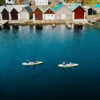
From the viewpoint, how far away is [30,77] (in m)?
40.9

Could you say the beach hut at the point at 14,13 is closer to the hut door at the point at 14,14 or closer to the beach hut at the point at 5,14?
the hut door at the point at 14,14

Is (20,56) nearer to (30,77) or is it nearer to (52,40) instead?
(30,77)

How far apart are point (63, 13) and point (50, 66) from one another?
56005 millimetres

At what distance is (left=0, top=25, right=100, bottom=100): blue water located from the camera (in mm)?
35219

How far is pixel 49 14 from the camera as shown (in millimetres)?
96188

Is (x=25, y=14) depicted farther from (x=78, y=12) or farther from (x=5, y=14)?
(x=78, y=12)

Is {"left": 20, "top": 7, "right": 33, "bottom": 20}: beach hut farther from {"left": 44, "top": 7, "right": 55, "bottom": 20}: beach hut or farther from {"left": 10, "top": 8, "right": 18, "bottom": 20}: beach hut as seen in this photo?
{"left": 44, "top": 7, "right": 55, "bottom": 20}: beach hut

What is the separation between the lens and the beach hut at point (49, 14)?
95.1m

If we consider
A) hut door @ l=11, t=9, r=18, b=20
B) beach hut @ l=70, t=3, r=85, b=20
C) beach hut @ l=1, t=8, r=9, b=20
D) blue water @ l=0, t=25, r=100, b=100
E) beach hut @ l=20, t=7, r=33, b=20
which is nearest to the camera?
blue water @ l=0, t=25, r=100, b=100

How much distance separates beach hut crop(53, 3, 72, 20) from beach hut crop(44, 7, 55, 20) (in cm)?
192

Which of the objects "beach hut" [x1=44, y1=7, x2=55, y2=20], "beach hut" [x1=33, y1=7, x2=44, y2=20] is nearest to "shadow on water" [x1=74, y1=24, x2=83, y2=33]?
"beach hut" [x1=44, y1=7, x2=55, y2=20]

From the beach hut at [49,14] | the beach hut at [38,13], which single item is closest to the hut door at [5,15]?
the beach hut at [38,13]

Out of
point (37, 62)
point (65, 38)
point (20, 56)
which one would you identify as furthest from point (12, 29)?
point (37, 62)

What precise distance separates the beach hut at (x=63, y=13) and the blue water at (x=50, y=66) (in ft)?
73.0
